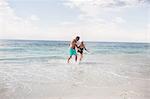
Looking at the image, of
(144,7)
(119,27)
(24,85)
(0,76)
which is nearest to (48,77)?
(24,85)

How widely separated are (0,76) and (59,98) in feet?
2.17

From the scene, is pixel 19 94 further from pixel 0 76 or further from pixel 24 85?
pixel 0 76

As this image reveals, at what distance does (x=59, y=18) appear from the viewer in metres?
2.87

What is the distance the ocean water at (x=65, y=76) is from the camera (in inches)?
99.7

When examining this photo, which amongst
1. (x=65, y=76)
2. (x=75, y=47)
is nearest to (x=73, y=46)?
(x=75, y=47)

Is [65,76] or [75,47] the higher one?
[75,47]

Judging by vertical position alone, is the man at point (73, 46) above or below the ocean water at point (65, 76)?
above

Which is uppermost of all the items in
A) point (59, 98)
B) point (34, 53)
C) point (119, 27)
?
point (119, 27)

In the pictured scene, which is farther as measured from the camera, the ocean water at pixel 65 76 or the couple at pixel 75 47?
the couple at pixel 75 47

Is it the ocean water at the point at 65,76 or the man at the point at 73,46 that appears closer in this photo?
the ocean water at the point at 65,76

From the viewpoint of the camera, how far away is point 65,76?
2.86 meters

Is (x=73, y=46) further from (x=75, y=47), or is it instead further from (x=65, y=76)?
(x=65, y=76)

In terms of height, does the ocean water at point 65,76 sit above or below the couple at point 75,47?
below

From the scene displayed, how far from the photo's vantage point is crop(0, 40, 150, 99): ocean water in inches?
99.7
